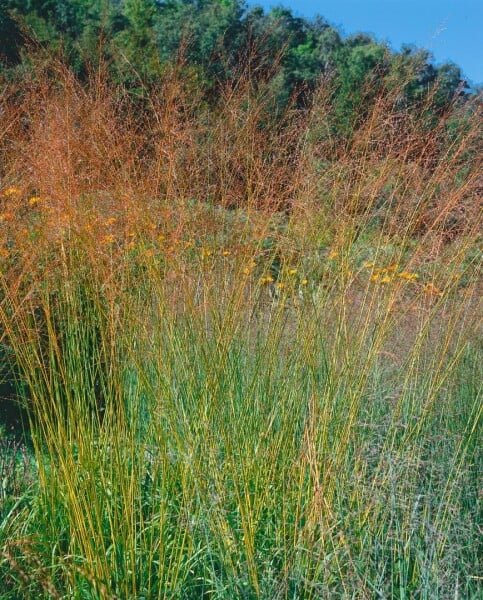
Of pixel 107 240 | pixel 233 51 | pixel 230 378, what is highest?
pixel 233 51

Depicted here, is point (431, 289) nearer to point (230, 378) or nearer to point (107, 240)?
point (230, 378)

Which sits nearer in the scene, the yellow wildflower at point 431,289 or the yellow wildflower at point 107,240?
the yellow wildflower at point 107,240

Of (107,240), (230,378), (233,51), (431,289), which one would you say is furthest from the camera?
(233,51)

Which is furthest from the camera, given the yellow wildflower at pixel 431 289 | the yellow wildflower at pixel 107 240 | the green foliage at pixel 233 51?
the green foliage at pixel 233 51

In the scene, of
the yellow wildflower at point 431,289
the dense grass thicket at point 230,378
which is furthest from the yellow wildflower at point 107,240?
the yellow wildflower at point 431,289

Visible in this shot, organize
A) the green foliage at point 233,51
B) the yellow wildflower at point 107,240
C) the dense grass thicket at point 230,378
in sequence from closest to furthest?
the dense grass thicket at point 230,378 → the yellow wildflower at point 107,240 → the green foliage at point 233,51

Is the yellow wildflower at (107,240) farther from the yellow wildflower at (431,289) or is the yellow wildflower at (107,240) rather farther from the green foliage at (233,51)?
the yellow wildflower at (431,289)

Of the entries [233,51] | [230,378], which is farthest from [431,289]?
[233,51]

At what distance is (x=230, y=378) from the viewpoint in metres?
2.56

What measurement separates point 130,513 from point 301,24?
32.7ft

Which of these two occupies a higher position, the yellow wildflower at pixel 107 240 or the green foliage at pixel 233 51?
the green foliage at pixel 233 51

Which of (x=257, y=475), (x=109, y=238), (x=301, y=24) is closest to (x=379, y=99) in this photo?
(x=109, y=238)

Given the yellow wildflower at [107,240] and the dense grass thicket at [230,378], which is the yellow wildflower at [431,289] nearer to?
the dense grass thicket at [230,378]

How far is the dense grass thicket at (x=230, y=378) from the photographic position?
2.08 meters
